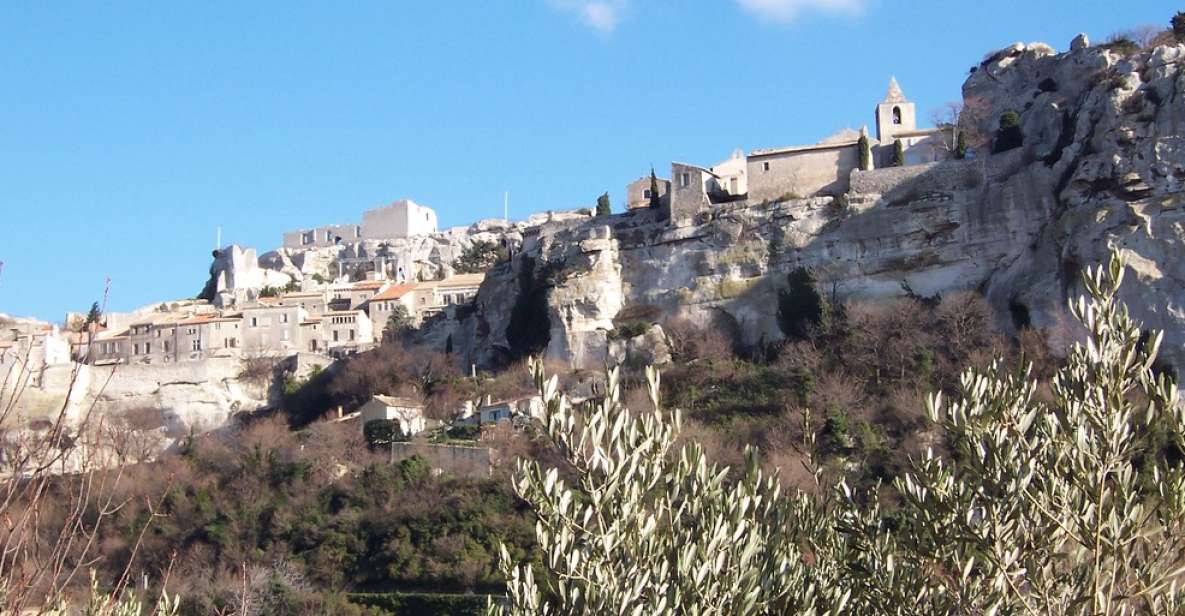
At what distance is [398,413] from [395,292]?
1861 centimetres

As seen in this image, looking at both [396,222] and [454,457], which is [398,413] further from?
[396,222]

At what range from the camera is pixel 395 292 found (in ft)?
203

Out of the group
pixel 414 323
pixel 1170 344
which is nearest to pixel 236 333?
pixel 414 323

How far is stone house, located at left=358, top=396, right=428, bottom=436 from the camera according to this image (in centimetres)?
4344

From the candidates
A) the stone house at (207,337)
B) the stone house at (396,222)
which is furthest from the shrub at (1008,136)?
the stone house at (396,222)

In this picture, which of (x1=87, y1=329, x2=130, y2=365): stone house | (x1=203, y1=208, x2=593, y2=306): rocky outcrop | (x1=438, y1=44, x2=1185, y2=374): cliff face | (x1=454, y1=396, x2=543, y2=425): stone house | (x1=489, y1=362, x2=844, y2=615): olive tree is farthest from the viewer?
(x1=203, y1=208, x2=593, y2=306): rocky outcrop

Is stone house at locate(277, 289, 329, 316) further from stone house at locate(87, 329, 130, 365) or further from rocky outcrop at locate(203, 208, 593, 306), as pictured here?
rocky outcrop at locate(203, 208, 593, 306)

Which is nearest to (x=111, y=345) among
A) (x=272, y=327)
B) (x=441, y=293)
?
(x=272, y=327)

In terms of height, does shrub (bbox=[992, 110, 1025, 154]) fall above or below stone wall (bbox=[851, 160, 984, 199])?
above

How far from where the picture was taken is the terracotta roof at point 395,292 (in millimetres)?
60875

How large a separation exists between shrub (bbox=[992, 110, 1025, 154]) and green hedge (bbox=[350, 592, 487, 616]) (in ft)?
69.1

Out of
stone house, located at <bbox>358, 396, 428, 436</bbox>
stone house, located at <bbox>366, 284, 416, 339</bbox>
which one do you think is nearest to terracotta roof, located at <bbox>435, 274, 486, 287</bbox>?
stone house, located at <bbox>366, 284, 416, 339</bbox>

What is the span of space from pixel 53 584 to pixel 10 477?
0.55 metres

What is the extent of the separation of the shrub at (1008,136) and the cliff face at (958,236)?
40 cm
